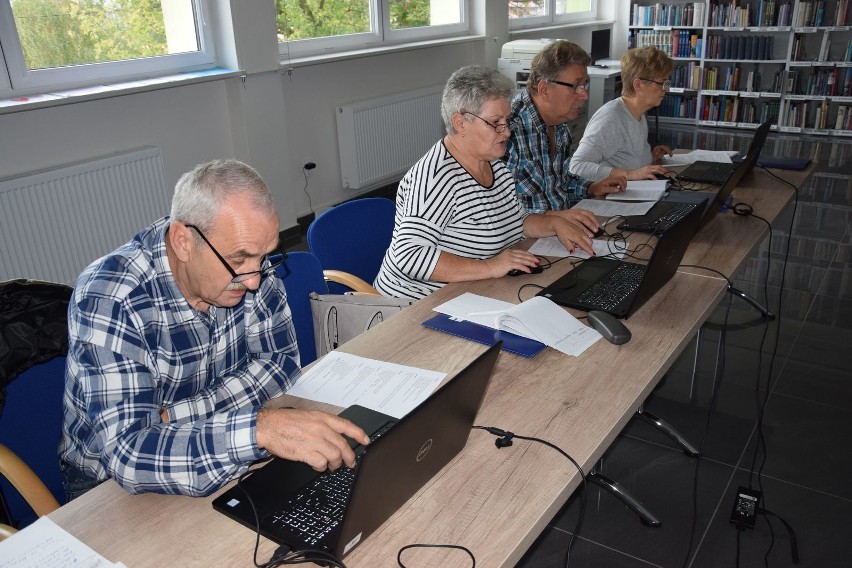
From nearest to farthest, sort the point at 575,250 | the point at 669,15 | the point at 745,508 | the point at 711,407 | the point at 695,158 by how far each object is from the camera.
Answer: the point at 745,508, the point at 575,250, the point at 711,407, the point at 695,158, the point at 669,15

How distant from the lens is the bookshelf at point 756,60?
761 cm

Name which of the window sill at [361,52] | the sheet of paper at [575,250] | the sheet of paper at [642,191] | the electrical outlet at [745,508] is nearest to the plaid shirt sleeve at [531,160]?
the sheet of paper at [642,191]

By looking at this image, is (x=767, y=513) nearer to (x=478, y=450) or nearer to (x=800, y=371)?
(x=800, y=371)

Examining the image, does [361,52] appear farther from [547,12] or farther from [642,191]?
[547,12]

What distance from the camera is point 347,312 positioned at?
213cm

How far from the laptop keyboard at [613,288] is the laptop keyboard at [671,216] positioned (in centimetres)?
40

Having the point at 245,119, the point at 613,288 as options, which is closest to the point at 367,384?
the point at 613,288

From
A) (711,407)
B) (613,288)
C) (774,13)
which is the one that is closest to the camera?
→ (613,288)

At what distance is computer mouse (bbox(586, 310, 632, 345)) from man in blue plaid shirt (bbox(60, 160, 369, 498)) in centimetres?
79

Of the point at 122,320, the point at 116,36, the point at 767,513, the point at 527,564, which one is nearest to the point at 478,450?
the point at 122,320

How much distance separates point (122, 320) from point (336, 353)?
1.85 ft

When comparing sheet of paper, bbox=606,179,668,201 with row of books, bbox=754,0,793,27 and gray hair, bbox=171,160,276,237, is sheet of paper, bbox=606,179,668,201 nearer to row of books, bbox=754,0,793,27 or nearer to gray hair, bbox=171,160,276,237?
gray hair, bbox=171,160,276,237

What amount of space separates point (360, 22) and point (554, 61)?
10.00 ft

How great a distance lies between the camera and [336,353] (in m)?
1.75
